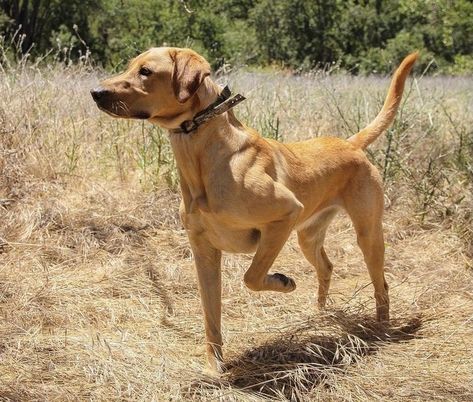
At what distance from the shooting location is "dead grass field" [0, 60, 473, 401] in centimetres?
376

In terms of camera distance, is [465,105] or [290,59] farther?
[290,59]

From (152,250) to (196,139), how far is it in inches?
93.0

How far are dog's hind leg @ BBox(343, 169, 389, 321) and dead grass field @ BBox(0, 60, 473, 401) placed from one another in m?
0.17

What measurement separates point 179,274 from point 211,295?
1441mm

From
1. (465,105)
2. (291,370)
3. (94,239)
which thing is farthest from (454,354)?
(465,105)

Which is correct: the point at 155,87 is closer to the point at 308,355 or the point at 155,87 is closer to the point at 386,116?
the point at 308,355

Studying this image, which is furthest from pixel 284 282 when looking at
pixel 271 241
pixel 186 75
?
pixel 186 75

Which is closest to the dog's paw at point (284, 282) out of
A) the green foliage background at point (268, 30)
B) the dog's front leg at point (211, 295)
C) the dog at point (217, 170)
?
the dog at point (217, 170)

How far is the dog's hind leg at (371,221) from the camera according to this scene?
14.9ft

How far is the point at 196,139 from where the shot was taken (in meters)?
3.67

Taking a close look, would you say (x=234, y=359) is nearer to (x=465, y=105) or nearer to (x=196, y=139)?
(x=196, y=139)

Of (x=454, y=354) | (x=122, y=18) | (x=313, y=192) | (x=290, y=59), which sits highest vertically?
(x=313, y=192)

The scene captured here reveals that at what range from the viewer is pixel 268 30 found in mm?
31344

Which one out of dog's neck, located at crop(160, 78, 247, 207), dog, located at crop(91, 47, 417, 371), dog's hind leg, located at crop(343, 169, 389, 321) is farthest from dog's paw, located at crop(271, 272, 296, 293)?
dog's hind leg, located at crop(343, 169, 389, 321)
